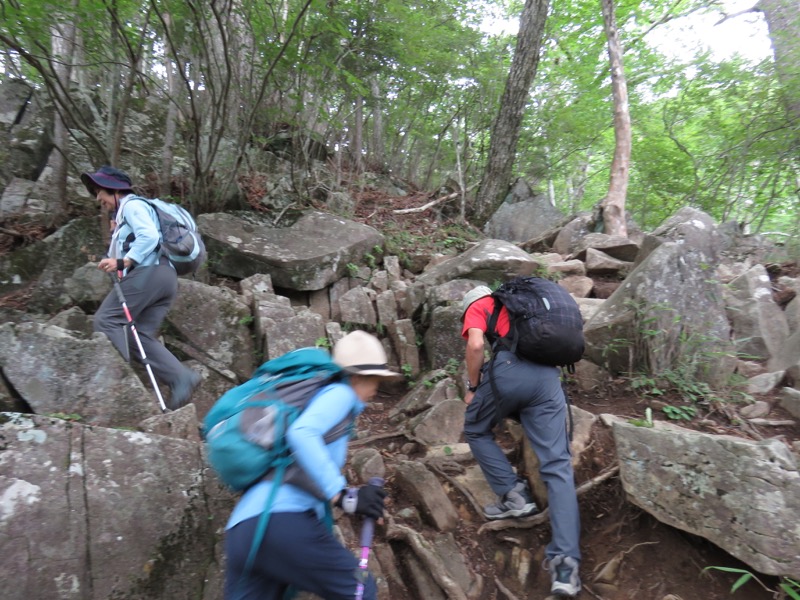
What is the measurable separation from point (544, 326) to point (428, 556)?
1955mm


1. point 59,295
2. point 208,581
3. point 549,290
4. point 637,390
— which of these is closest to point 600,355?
point 637,390

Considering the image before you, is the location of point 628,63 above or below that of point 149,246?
above

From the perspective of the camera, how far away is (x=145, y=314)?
4914 millimetres

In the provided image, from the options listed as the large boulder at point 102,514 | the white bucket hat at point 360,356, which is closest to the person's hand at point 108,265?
the large boulder at point 102,514

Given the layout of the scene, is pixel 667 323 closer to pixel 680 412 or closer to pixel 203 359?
pixel 680 412

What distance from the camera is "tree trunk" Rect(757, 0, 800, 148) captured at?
32.1 feet

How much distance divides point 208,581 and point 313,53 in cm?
Answer: 844

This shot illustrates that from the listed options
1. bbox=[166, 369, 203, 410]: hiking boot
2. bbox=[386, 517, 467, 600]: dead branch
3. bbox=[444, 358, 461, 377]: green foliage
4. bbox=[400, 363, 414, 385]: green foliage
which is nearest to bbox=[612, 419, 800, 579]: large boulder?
bbox=[386, 517, 467, 600]: dead branch

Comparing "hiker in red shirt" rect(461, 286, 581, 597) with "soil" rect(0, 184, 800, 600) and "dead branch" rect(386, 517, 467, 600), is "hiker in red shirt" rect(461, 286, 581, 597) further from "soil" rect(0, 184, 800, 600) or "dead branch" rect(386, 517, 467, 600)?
"dead branch" rect(386, 517, 467, 600)

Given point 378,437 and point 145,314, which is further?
point 378,437

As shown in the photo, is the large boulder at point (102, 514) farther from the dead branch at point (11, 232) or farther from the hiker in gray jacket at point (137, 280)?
the dead branch at point (11, 232)

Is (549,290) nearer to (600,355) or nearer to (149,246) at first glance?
(600,355)

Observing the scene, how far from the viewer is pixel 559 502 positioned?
341 cm

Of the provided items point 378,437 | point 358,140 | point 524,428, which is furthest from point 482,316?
point 358,140
